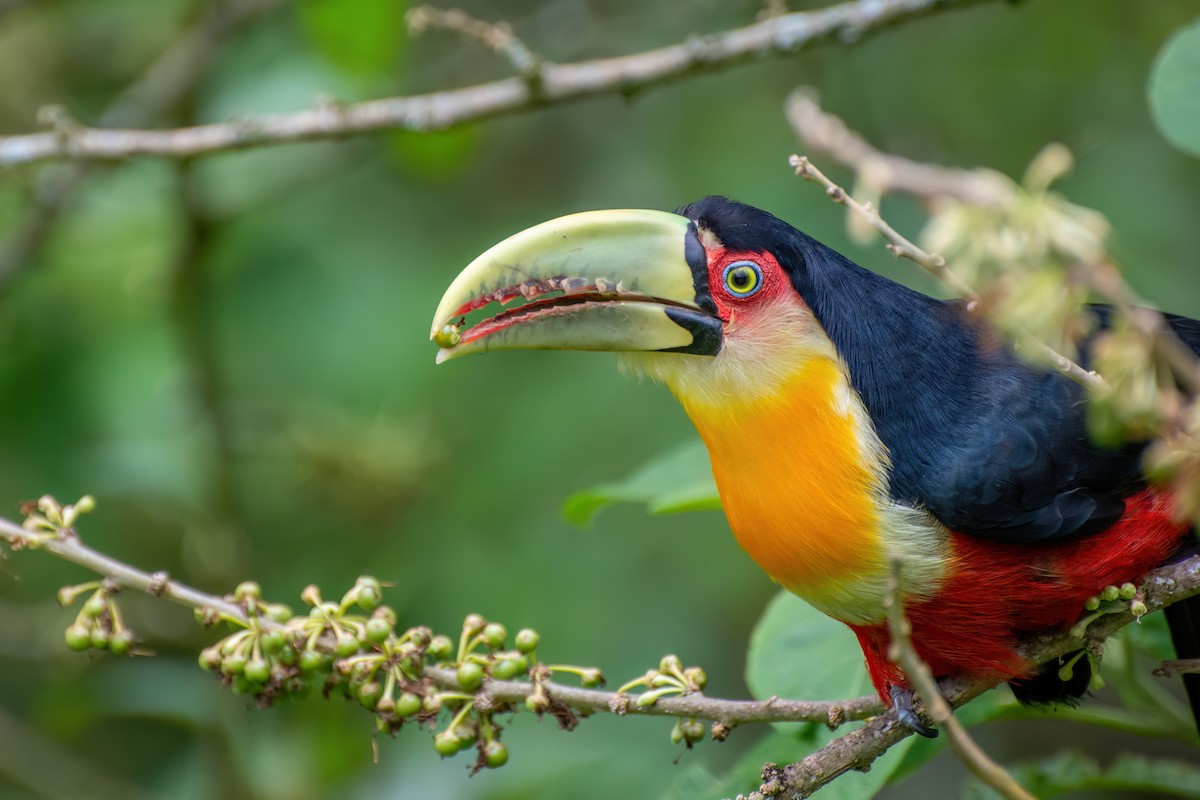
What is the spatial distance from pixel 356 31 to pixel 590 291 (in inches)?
74.2

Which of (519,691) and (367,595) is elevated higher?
(367,595)

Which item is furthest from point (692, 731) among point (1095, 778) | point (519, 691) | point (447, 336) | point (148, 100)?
point (148, 100)

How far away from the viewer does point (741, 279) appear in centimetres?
283

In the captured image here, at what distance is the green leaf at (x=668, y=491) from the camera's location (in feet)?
9.15

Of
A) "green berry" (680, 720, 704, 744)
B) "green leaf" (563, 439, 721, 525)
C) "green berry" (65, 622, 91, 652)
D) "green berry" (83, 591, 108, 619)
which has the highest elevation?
"green leaf" (563, 439, 721, 525)

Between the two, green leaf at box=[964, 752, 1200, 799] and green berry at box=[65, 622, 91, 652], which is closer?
green berry at box=[65, 622, 91, 652]

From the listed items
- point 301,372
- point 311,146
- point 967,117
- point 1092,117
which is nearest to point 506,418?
point 301,372

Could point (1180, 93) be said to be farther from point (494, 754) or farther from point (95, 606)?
point (95, 606)

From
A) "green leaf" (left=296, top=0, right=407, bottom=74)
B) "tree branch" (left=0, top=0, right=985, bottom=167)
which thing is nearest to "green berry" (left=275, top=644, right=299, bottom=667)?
"tree branch" (left=0, top=0, right=985, bottom=167)

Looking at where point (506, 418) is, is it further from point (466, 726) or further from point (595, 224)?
point (466, 726)

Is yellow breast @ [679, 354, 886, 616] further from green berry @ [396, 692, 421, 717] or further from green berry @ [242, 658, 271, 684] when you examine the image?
green berry @ [242, 658, 271, 684]

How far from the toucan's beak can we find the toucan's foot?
79 centimetres

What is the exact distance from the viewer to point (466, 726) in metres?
2.23

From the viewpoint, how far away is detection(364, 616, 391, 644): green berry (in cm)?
218
